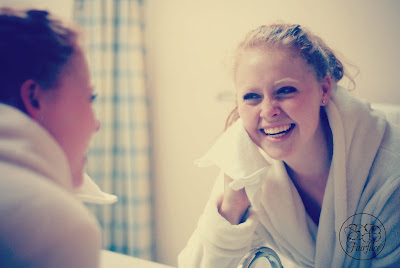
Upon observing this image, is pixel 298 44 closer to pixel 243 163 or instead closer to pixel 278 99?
pixel 278 99

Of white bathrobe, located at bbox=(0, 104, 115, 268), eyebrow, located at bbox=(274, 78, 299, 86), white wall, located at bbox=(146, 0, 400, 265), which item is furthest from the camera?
white wall, located at bbox=(146, 0, 400, 265)

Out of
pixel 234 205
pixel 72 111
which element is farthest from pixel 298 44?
pixel 72 111

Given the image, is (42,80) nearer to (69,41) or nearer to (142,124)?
(69,41)

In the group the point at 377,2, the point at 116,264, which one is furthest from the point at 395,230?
the point at 377,2

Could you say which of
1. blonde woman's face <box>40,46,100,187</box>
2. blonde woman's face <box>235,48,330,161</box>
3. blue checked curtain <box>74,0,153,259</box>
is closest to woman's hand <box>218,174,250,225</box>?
blonde woman's face <box>235,48,330,161</box>

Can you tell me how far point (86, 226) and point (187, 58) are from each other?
1199mm

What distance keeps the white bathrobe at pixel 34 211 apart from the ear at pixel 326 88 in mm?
628

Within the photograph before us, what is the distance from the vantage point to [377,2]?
96cm

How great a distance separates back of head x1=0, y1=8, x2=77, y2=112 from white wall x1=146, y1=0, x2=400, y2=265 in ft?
2.78

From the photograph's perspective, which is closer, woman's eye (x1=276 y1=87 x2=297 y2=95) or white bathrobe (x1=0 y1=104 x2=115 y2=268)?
white bathrobe (x1=0 y1=104 x2=115 y2=268)

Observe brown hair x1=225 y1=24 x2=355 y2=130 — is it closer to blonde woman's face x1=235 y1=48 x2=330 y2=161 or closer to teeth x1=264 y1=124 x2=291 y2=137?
blonde woman's face x1=235 y1=48 x2=330 y2=161

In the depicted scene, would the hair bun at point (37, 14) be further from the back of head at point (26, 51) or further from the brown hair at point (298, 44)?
the brown hair at point (298, 44)

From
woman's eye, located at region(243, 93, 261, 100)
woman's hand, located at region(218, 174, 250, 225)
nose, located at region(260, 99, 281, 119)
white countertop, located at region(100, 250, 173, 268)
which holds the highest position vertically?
woman's eye, located at region(243, 93, 261, 100)

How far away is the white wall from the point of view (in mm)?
1111
